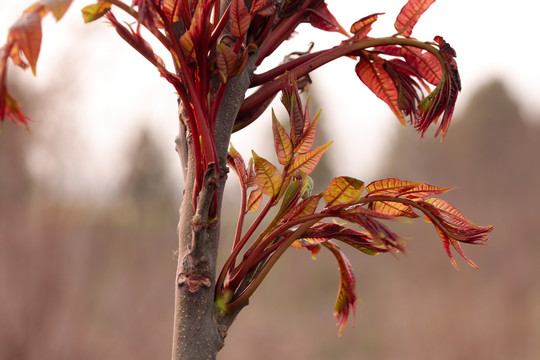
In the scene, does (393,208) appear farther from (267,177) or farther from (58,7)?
(58,7)

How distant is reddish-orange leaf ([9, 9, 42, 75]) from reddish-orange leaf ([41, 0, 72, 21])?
0.01m

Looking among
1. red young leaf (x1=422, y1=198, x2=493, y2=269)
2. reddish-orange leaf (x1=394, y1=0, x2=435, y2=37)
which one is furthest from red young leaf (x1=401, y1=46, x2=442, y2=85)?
red young leaf (x1=422, y1=198, x2=493, y2=269)

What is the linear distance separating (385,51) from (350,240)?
0.19 metres

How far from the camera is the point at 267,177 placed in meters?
0.40

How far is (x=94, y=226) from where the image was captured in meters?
4.44

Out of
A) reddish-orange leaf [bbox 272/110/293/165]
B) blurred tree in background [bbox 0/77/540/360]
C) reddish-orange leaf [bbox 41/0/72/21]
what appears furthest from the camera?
blurred tree in background [bbox 0/77/540/360]

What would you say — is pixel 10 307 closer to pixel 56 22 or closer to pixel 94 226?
pixel 94 226

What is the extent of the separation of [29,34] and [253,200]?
0.25 meters

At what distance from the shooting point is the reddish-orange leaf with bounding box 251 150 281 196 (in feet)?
1.29

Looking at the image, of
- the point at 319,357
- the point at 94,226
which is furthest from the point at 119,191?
the point at 319,357

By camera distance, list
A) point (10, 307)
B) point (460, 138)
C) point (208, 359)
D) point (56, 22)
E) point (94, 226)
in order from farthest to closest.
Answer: point (460, 138)
point (94, 226)
point (10, 307)
point (208, 359)
point (56, 22)

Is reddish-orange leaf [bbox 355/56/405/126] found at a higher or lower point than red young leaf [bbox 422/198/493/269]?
higher

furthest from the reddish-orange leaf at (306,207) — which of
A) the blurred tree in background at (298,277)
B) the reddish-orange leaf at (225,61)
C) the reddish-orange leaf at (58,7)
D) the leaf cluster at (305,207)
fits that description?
the blurred tree in background at (298,277)

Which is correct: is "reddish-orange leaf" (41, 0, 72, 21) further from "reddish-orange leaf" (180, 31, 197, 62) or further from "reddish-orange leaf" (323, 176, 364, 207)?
"reddish-orange leaf" (323, 176, 364, 207)
